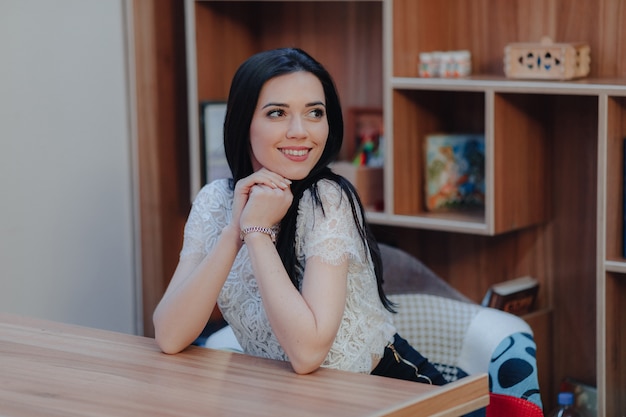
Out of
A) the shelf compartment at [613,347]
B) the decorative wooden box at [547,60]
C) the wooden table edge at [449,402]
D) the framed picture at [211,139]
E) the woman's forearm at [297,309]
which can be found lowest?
the shelf compartment at [613,347]

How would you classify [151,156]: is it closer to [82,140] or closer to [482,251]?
[82,140]

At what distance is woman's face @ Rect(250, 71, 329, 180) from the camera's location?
182cm

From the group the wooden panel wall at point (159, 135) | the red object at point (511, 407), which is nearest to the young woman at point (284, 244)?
the red object at point (511, 407)

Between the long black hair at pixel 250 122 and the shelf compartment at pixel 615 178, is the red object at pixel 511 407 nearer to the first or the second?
the long black hair at pixel 250 122

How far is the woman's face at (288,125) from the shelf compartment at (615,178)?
0.85 meters

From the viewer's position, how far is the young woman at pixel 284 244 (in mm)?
1689

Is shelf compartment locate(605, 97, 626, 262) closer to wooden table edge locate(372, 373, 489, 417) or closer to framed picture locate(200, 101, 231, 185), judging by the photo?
wooden table edge locate(372, 373, 489, 417)

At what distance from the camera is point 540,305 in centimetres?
290

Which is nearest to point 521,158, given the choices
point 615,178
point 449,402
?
point 615,178

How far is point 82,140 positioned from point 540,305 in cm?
144

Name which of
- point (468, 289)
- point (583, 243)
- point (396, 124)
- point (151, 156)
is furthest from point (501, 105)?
point (151, 156)

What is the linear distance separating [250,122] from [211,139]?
1291 mm

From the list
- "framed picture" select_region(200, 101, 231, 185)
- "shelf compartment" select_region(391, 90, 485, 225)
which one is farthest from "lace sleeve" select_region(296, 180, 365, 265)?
"framed picture" select_region(200, 101, 231, 185)

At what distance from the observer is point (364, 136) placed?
3.10 metres
